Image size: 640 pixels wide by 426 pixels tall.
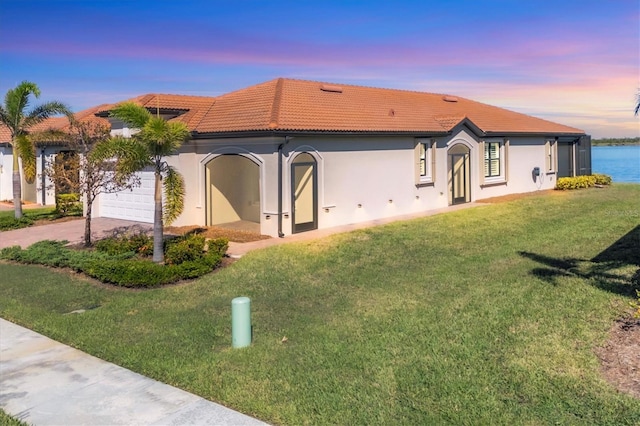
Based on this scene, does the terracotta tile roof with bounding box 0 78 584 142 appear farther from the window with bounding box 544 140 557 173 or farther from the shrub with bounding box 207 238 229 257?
the window with bounding box 544 140 557 173

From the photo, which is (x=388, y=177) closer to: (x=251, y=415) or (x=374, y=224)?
(x=374, y=224)

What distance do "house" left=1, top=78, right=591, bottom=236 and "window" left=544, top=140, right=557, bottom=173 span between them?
494 cm

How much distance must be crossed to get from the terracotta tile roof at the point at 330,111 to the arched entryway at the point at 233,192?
1711 millimetres

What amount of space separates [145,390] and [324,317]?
11.3 feet

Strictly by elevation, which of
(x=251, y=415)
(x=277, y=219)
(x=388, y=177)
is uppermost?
(x=388, y=177)

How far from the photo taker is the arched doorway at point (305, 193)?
17375 millimetres

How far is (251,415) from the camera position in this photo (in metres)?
5.77

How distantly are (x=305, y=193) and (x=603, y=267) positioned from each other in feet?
30.3

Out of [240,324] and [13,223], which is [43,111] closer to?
[13,223]

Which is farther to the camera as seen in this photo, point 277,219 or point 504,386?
point 277,219

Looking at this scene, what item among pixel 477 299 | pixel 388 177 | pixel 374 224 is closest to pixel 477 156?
pixel 388 177

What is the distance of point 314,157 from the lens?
693 inches

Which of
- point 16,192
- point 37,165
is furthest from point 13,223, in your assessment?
point 37,165

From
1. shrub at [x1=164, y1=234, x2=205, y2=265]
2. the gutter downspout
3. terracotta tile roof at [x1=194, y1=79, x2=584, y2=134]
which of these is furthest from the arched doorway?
shrub at [x1=164, y1=234, x2=205, y2=265]
